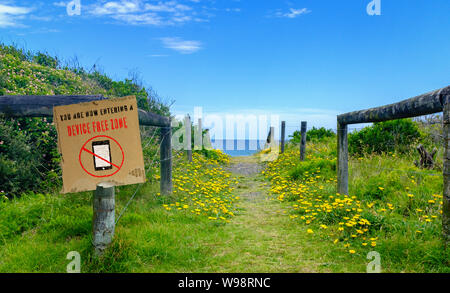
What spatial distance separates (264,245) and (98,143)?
2519mm

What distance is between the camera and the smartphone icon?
3.29 meters

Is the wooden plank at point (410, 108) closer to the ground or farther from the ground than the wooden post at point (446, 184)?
farther from the ground

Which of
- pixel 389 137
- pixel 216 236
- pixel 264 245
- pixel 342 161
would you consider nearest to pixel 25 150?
pixel 216 236

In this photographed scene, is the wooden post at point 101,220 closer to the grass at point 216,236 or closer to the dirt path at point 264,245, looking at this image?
the grass at point 216,236


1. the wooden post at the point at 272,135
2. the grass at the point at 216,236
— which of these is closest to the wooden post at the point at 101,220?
the grass at the point at 216,236

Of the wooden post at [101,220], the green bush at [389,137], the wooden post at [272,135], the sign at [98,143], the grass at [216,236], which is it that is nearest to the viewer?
A: the sign at [98,143]

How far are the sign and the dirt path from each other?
1.52 meters

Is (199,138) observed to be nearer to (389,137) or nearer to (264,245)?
(389,137)

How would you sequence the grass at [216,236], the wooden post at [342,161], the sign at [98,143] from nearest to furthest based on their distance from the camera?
the sign at [98,143]
the grass at [216,236]
the wooden post at [342,161]

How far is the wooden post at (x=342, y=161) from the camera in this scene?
21.1 feet

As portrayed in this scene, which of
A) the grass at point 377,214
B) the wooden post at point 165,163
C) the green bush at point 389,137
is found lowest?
the grass at point 377,214

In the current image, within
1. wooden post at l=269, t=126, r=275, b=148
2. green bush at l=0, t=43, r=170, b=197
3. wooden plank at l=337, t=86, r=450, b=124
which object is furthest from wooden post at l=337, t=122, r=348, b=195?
wooden post at l=269, t=126, r=275, b=148

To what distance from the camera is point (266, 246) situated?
4332mm

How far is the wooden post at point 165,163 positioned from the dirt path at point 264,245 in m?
1.58
